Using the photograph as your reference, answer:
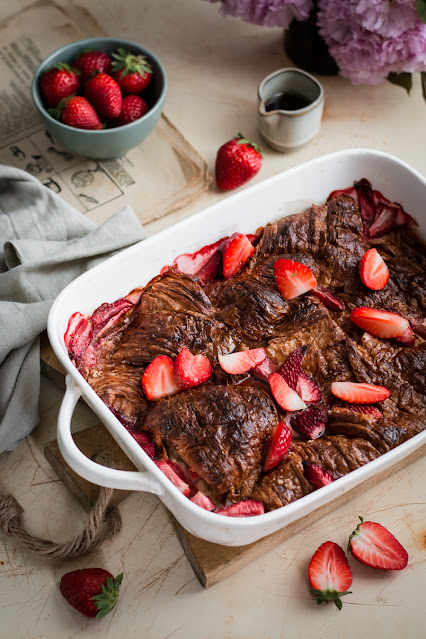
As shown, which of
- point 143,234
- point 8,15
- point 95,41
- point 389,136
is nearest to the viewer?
point 143,234

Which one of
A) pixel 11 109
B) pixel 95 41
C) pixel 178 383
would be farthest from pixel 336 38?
pixel 178 383

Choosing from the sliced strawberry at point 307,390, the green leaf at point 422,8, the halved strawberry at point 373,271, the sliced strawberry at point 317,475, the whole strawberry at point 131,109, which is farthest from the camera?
the whole strawberry at point 131,109

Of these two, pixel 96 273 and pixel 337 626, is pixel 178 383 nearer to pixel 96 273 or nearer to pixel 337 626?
pixel 96 273

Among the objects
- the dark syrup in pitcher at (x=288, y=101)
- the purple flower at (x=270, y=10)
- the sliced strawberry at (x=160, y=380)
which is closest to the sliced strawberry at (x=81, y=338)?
the sliced strawberry at (x=160, y=380)

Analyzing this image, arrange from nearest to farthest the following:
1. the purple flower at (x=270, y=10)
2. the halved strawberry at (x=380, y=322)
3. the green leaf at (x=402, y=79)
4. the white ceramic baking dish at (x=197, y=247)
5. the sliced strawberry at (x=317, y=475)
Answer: the white ceramic baking dish at (x=197, y=247) < the sliced strawberry at (x=317, y=475) < the halved strawberry at (x=380, y=322) < the purple flower at (x=270, y=10) < the green leaf at (x=402, y=79)

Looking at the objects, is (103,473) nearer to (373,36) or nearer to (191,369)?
(191,369)

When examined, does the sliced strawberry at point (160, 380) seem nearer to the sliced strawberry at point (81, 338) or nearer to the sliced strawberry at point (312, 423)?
the sliced strawberry at point (81, 338)

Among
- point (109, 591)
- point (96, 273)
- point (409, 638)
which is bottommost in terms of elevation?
point (409, 638)
